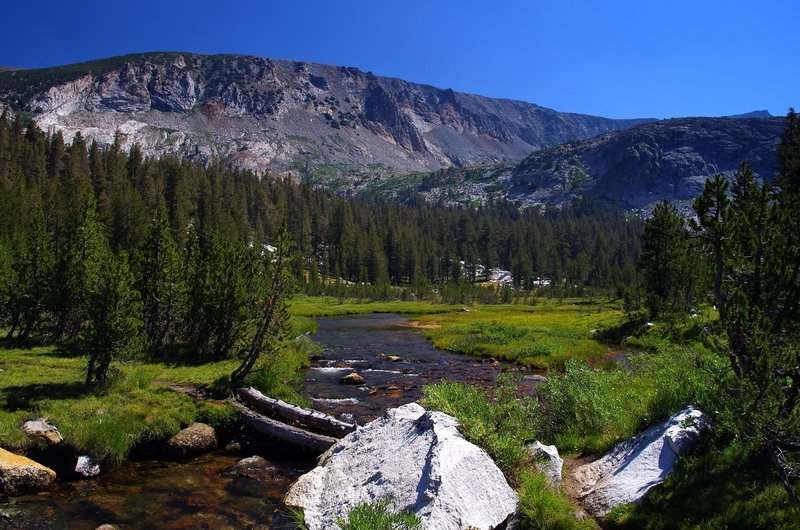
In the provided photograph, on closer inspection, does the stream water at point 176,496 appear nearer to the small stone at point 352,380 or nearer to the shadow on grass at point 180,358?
the small stone at point 352,380

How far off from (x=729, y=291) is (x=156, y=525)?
16.3 m

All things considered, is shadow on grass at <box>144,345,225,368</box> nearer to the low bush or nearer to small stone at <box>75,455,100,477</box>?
small stone at <box>75,455,100,477</box>

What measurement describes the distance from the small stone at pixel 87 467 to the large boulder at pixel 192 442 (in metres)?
2.51

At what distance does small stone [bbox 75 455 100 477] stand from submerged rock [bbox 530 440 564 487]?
14.8 meters

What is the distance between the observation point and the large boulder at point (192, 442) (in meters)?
18.8

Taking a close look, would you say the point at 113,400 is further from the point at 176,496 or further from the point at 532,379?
the point at 532,379

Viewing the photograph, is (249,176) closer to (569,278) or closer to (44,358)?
(569,278)

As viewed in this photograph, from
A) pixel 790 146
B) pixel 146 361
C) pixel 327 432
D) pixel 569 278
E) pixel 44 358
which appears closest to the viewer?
pixel 327 432

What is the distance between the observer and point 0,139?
11094 centimetres

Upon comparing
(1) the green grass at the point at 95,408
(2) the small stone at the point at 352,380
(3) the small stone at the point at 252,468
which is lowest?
(2) the small stone at the point at 352,380

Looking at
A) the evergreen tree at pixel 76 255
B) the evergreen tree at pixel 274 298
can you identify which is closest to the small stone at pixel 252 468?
the evergreen tree at pixel 274 298

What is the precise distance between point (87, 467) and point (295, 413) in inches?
303

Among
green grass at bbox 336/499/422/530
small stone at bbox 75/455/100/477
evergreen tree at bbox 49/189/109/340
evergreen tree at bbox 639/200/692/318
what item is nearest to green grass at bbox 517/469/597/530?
green grass at bbox 336/499/422/530

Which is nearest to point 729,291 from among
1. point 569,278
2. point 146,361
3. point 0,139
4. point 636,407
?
point 636,407
